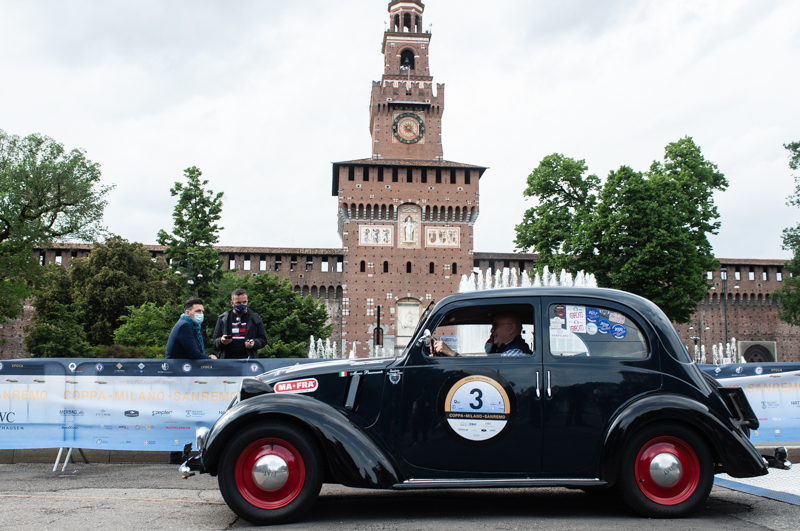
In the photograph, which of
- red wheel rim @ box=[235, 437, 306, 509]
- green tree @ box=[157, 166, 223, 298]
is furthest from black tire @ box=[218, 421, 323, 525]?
green tree @ box=[157, 166, 223, 298]

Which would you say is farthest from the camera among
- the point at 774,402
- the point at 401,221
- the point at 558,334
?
the point at 401,221

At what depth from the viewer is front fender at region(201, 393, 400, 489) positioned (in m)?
4.39

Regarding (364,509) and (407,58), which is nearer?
(364,509)

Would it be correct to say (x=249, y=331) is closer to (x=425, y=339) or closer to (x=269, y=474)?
(x=269, y=474)

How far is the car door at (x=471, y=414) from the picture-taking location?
451cm

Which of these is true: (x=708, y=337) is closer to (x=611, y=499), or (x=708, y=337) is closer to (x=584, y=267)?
(x=584, y=267)

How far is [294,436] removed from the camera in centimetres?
444

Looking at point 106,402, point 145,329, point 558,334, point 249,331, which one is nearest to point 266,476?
point 558,334

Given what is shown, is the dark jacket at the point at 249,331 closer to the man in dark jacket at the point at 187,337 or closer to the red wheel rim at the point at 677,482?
the man in dark jacket at the point at 187,337

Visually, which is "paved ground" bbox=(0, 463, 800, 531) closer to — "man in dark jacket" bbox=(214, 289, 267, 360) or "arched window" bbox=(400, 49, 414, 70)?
"man in dark jacket" bbox=(214, 289, 267, 360)

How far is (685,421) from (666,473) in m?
0.39

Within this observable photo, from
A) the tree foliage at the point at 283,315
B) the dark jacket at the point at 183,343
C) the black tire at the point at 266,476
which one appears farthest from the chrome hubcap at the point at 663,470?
the tree foliage at the point at 283,315

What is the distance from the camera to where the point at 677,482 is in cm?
452

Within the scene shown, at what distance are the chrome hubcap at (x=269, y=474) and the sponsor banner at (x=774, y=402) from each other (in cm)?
511
